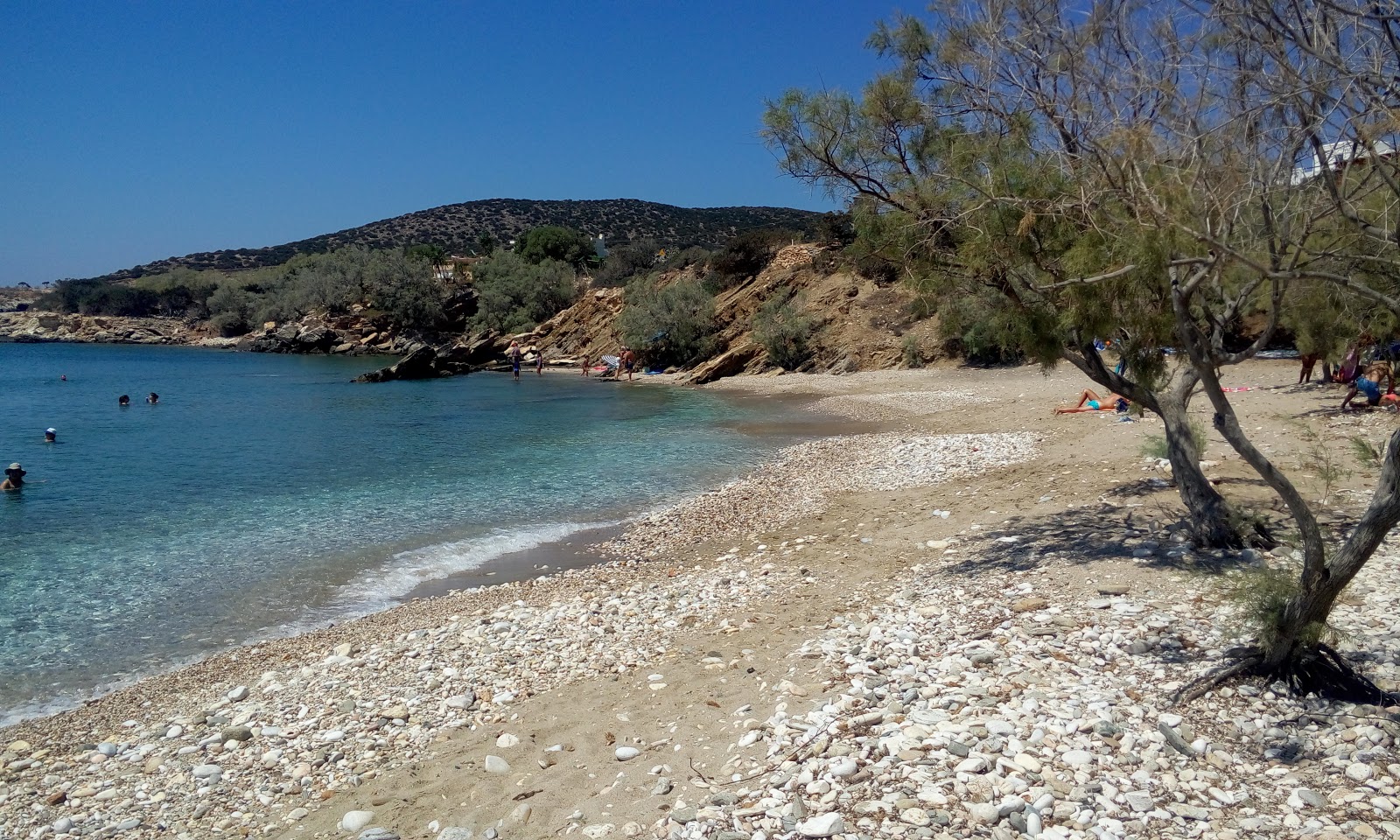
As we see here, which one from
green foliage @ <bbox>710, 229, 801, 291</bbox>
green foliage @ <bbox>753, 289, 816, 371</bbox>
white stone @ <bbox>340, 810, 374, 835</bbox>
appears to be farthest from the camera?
green foliage @ <bbox>710, 229, 801, 291</bbox>

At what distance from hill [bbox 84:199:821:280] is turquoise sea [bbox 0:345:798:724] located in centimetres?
7018

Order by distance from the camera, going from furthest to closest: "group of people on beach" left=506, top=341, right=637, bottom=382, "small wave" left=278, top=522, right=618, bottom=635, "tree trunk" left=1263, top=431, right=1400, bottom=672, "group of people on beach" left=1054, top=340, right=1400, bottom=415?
1. "group of people on beach" left=506, top=341, right=637, bottom=382
2. "group of people on beach" left=1054, top=340, right=1400, bottom=415
3. "small wave" left=278, top=522, right=618, bottom=635
4. "tree trunk" left=1263, top=431, right=1400, bottom=672

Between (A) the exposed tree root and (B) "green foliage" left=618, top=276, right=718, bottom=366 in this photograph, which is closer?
(A) the exposed tree root

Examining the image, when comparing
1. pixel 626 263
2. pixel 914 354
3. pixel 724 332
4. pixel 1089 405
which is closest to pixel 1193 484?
pixel 1089 405

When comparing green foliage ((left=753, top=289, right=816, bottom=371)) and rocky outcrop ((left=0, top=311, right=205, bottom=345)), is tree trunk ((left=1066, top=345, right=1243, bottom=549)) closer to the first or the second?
green foliage ((left=753, top=289, right=816, bottom=371))

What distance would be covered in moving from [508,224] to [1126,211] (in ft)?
387

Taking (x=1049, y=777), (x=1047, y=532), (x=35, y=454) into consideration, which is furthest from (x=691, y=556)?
(x=35, y=454)

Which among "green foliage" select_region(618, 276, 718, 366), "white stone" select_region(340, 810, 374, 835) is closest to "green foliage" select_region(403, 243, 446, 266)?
"green foliage" select_region(618, 276, 718, 366)

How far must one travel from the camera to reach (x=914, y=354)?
3475 centimetres

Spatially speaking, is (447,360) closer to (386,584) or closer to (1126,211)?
(386,584)

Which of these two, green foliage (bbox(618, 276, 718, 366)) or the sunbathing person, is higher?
green foliage (bbox(618, 276, 718, 366))

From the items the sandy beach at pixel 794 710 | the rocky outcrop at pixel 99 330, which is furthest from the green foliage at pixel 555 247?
the sandy beach at pixel 794 710

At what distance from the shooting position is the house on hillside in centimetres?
411

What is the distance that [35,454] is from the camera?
22.2 m
